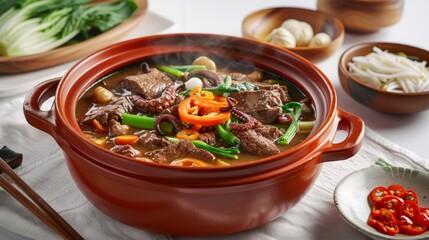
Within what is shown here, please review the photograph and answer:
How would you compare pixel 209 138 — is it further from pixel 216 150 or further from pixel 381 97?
pixel 381 97

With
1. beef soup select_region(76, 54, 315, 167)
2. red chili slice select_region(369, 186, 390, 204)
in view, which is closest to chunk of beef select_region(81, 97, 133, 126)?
beef soup select_region(76, 54, 315, 167)

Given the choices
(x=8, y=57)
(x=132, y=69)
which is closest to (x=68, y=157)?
(x=132, y=69)

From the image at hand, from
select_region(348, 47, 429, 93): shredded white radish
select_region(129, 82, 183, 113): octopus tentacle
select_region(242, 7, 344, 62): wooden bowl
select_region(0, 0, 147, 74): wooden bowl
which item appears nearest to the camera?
select_region(129, 82, 183, 113): octopus tentacle

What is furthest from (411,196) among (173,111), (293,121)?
(173,111)

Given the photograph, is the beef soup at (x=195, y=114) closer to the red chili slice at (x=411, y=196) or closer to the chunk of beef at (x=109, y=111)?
the chunk of beef at (x=109, y=111)

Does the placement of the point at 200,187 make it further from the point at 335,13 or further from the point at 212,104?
the point at 335,13

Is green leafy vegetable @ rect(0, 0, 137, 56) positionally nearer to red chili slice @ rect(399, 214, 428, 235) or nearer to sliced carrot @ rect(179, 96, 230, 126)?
sliced carrot @ rect(179, 96, 230, 126)

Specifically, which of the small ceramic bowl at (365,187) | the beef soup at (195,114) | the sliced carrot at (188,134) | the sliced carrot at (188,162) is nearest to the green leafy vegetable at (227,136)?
the beef soup at (195,114)
